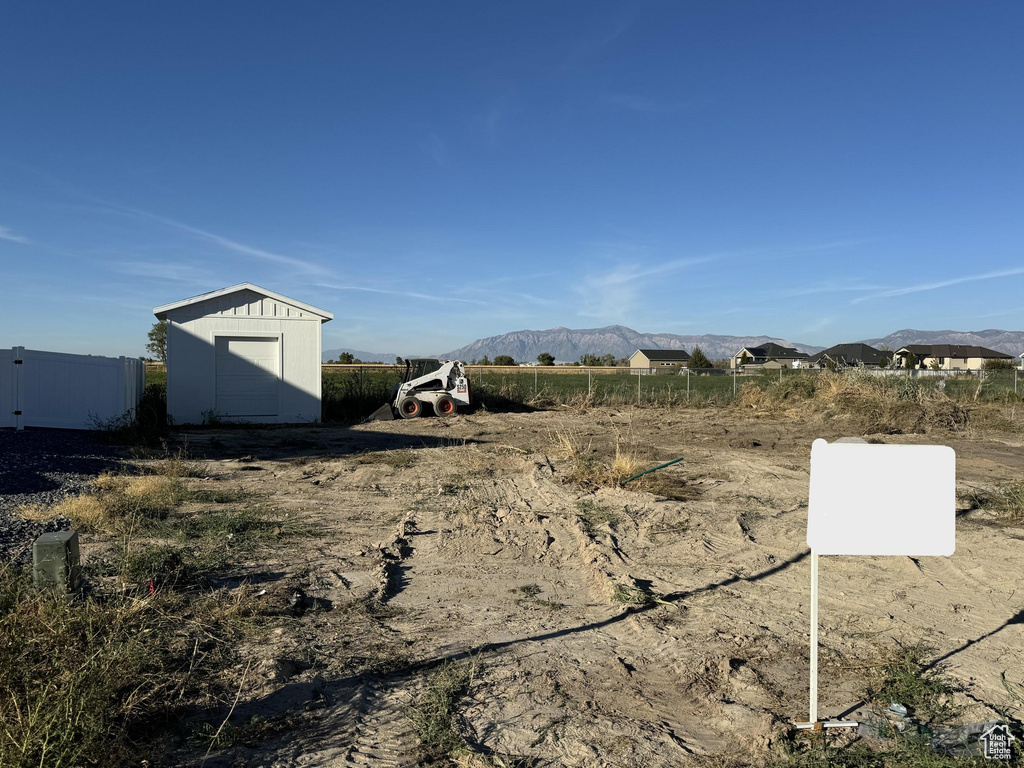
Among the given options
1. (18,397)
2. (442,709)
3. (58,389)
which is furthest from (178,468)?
(442,709)

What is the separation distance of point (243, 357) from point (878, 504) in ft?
61.0

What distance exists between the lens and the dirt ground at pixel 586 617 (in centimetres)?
379

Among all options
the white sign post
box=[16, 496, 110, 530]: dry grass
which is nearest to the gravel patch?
box=[16, 496, 110, 530]: dry grass

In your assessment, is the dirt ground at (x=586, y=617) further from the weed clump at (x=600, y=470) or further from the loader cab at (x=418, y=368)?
the loader cab at (x=418, y=368)

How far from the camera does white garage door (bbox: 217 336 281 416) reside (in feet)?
63.8

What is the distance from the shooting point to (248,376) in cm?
1966

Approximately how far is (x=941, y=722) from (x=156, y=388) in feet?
69.8

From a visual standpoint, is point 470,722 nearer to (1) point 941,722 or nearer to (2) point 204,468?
(1) point 941,722

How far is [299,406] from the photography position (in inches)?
791

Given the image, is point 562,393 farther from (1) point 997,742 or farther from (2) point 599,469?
(1) point 997,742

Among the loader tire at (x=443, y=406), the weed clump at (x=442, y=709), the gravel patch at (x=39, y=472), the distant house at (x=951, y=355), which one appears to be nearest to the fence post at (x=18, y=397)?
the gravel patch at (x=39, y=472)

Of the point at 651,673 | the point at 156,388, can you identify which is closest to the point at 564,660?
the point at 651,673

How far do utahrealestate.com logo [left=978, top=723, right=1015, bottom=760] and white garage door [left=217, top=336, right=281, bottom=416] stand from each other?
18.7 m

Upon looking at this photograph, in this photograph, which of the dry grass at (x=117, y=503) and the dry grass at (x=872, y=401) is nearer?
the dry grass at (x=117, y=503)
